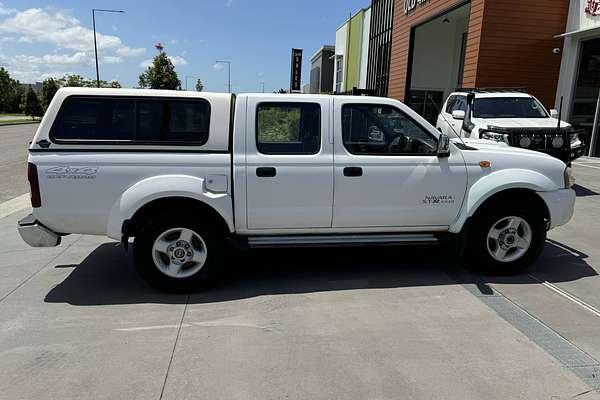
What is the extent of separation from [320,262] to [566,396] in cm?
283

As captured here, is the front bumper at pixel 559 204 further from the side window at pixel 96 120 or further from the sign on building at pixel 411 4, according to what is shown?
the sign on building at pixel 411 4

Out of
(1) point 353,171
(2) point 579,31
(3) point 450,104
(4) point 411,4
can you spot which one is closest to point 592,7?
(2) point 579,31

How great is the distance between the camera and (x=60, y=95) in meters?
4.03

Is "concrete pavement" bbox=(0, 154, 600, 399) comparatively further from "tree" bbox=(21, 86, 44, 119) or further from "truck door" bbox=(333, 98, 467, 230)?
"tree" bbox=(21, 86, 44, 119)

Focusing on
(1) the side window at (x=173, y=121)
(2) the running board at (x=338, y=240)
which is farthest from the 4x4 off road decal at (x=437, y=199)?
(1) the side window at (x=173, y=121)

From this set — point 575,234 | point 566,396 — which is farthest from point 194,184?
point 575,234

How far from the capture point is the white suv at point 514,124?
340 inches

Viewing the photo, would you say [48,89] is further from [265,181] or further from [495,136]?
[265,181]

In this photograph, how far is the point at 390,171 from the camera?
4.39 metres

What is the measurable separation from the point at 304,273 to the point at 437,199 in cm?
156

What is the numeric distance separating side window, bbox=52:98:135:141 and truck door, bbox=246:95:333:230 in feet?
3.53

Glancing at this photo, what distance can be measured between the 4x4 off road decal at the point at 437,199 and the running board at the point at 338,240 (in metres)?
0.36

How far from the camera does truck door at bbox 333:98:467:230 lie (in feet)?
14.3

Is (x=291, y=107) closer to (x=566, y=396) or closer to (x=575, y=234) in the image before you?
(x=566, y=396)
